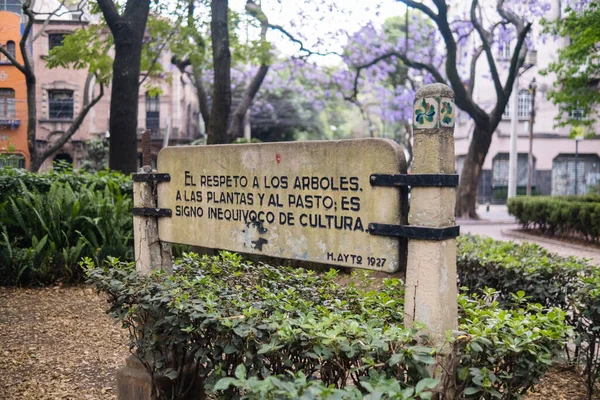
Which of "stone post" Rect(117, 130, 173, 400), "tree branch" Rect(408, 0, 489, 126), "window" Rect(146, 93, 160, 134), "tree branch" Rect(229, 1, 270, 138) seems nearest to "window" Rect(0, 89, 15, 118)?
"tree branch" Rect(229, 1, 270, 138)

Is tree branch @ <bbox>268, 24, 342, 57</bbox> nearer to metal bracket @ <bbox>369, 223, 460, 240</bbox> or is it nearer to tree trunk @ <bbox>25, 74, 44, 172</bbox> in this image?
tree trunk @ <bbox>25, 74, 44, 172</bbox>

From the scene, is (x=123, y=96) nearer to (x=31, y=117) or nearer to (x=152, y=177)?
(x=152, y=177)

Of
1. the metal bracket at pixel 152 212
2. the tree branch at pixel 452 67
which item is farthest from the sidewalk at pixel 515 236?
the metal bracket at pixel 152 212

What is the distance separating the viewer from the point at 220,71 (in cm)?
1120

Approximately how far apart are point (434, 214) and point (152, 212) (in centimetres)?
220

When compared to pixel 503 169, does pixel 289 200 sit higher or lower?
higher

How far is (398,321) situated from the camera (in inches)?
123

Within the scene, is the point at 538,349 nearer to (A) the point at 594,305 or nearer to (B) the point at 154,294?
(A) the point at 594,305

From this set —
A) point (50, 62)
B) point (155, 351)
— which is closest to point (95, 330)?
point (155, 351)

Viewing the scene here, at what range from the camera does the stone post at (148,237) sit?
4.22 metres

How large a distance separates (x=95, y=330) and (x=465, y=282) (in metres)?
3.80

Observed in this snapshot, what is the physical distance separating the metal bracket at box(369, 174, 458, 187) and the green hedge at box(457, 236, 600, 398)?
1.55 meters

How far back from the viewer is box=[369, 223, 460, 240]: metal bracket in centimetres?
274

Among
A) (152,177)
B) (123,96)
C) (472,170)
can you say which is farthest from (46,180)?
(472,170)
